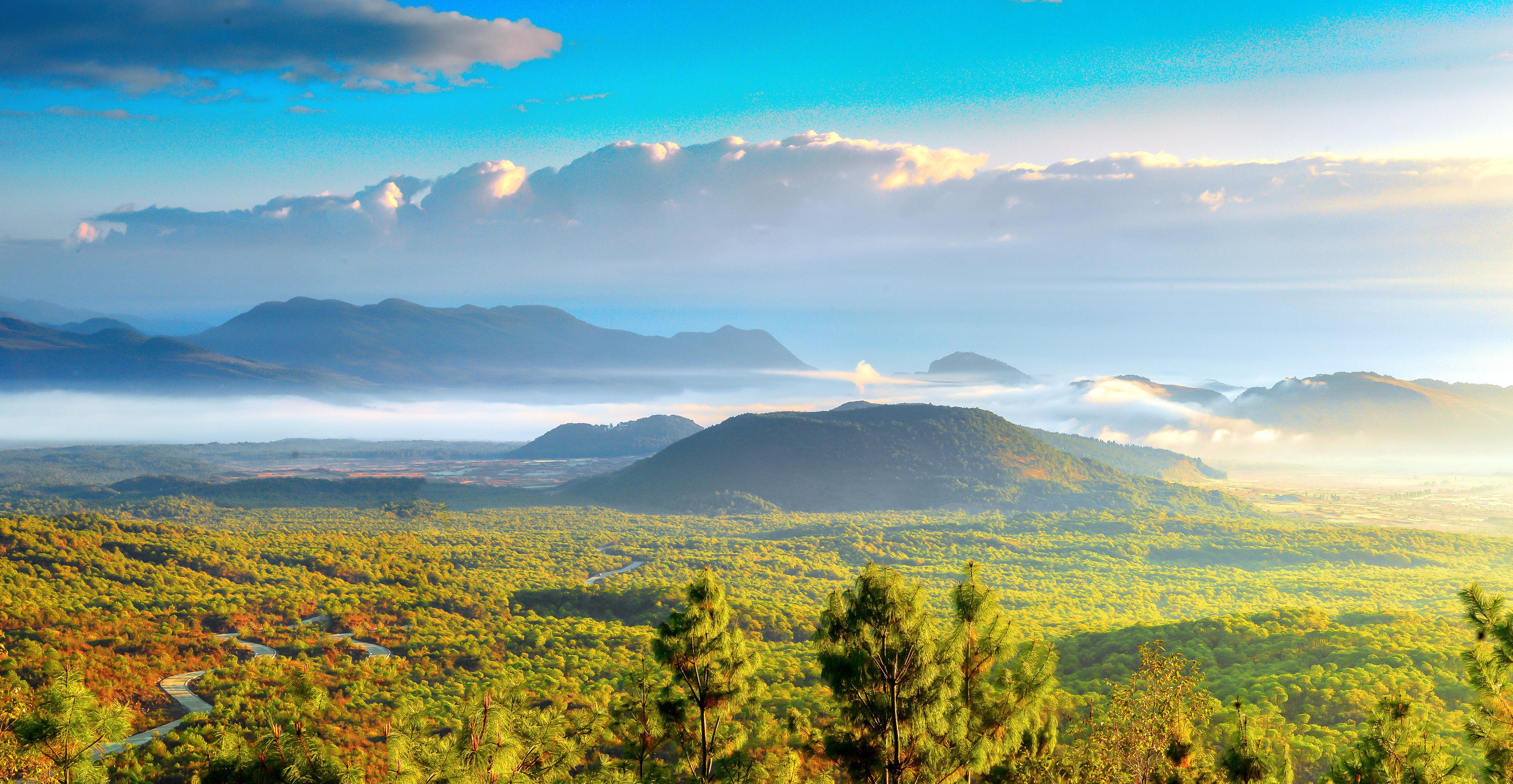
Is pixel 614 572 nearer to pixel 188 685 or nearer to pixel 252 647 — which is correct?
pixel 252 647

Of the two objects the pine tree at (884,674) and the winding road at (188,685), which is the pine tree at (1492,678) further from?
the winding road at (188,685)

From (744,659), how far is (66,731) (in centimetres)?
1769

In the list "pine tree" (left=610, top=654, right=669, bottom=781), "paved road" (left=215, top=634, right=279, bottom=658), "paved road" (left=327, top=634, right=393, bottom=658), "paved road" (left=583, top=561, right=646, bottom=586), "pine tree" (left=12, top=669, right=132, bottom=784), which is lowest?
"paved road" (left=583, top=561, right=646, bottom=586)

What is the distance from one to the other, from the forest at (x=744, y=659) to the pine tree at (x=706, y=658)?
95 millimetres

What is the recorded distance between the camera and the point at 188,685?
→ 71625 mm

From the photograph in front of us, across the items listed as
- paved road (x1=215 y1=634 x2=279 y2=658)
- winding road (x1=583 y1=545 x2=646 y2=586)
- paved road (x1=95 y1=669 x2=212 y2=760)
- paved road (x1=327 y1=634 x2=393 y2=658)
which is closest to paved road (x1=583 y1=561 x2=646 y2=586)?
winding road (x1=583 y1=545 x2=646 y2=586)

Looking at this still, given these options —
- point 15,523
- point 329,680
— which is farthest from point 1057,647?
point 15,523

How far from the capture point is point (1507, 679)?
20.0m

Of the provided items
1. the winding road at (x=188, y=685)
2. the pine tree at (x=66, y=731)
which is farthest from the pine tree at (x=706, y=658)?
the winding road at (x=188, y=685)

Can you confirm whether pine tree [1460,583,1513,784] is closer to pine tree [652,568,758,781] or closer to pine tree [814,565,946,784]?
pine tree [814,565,946,784]

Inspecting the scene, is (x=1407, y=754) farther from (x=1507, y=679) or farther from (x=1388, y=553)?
(x=1388, y=553)

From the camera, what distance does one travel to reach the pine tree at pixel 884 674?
22719 millimetres

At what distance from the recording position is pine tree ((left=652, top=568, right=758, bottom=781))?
24.9 meters

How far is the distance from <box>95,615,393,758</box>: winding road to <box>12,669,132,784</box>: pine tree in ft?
86.7
